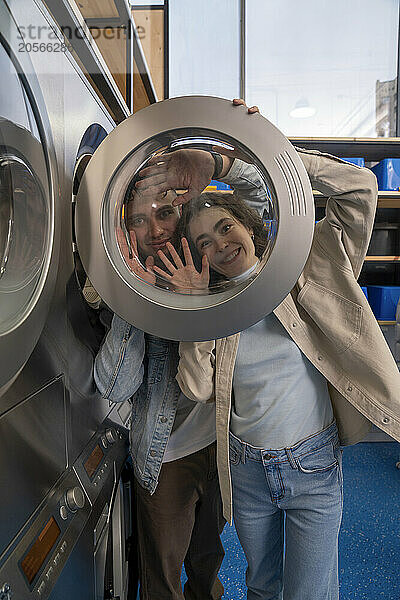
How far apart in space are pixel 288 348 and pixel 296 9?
334cm

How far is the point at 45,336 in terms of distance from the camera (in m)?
0.83

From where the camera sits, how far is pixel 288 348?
117cm

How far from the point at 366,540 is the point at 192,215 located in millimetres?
1793

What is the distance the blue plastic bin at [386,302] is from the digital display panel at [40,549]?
2877 millimetres

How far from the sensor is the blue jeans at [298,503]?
1.16 m

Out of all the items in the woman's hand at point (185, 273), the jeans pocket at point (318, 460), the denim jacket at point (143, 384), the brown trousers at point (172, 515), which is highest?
the woman's hand at point (185, 273)

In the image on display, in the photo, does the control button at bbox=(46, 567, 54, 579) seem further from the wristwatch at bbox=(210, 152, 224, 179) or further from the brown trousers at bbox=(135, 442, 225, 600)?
the wristwatch at bbox=(210, 152, 224, 179)

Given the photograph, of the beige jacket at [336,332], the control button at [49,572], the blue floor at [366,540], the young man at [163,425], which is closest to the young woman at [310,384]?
the beige jacket at [336,332]

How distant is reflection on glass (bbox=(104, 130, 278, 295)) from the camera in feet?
3.16

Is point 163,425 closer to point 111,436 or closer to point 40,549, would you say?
point 111,436

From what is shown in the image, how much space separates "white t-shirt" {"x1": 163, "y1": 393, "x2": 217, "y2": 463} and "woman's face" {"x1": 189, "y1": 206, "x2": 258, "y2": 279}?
44 cm

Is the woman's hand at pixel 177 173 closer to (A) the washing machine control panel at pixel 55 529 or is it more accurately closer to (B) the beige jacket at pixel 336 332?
(B) the beige jacket at pixel 336 332

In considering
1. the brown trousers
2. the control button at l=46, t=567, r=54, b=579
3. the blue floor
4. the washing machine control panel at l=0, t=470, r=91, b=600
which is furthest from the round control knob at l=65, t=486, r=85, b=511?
the blue floor

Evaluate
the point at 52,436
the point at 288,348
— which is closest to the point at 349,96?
the point at 288,348
